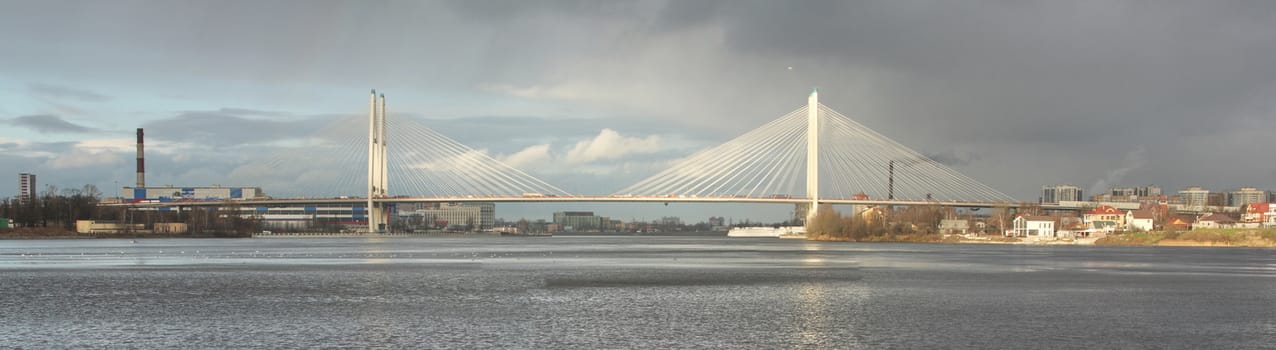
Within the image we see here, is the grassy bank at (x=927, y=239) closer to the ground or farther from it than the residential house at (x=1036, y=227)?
closer to the ground

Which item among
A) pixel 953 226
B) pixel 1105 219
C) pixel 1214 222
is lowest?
pixel 953 226

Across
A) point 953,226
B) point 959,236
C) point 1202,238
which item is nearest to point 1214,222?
point 1202,238

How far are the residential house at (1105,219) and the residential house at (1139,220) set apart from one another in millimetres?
752

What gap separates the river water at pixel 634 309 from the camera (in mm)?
16734

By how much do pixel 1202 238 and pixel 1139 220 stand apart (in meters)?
21.9

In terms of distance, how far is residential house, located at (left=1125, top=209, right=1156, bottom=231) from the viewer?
101 m

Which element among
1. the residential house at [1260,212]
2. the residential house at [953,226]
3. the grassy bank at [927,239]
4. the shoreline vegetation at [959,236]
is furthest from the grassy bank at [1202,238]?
the residential house at [1260,212]

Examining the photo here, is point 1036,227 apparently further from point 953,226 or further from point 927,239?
point 953,226

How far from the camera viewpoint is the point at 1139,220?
103 meters

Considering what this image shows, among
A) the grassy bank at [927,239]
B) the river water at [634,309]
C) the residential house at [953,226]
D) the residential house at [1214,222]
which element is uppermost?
the river water at [634,309]

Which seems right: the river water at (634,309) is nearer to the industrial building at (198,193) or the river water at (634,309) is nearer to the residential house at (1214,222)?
the residential house at (1214,222)

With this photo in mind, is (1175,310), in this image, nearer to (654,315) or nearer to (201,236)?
(654,315)

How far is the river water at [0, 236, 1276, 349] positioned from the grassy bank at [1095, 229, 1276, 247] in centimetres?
5017

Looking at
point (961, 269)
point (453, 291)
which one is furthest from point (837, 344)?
point (961, 269)
